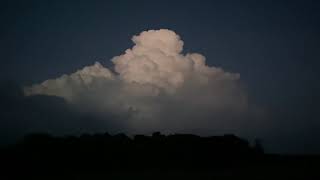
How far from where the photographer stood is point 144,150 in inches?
2712

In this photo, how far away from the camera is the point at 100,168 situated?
209 feet

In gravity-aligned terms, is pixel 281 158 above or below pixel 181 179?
above

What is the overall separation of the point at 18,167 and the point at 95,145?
13.5 meters

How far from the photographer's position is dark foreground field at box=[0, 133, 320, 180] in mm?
56719

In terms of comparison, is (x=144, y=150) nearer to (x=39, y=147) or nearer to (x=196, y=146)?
(x=196, y=146)

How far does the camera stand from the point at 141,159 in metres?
67.4

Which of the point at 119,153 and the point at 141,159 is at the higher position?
the point at 119,153

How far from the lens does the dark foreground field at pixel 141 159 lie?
56.7 meters

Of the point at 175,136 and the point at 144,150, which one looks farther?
the point at 175,136

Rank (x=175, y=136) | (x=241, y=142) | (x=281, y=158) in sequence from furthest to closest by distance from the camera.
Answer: (x=241, y=142)
(x=175, y=136)
(x=281, y=158)

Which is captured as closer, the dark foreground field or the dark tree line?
the dark foreground field

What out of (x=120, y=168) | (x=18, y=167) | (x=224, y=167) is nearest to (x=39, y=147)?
(x=18, y=167)

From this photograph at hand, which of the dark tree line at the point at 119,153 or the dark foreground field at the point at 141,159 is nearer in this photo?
the dark foreground field at the point at 141,159

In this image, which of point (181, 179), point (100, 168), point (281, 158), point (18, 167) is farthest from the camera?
point (281, 158)
